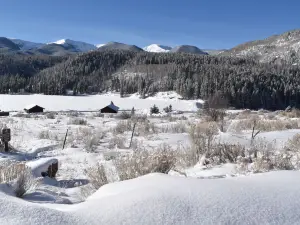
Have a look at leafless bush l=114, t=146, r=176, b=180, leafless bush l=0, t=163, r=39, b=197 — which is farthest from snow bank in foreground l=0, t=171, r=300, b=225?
leafless bush l=114, t=146, r=176, b=180

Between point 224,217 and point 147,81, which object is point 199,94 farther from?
point 224,217

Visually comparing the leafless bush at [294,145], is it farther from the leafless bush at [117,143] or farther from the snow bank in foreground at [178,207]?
the leafless bush at [117,143]

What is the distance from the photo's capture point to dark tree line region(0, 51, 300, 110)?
10594 centimetres

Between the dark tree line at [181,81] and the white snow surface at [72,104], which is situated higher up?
the dark tree line at [181,81]

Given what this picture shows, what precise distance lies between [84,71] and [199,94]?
85231 millimetres

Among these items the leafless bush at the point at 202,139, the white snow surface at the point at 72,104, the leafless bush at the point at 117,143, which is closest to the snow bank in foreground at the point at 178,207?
the leafless bush at the point at 202,139

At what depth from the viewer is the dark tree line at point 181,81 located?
105938 mm

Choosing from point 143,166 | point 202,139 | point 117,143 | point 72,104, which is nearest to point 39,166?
point 143,166

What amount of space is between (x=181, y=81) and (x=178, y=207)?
114427 millimetres

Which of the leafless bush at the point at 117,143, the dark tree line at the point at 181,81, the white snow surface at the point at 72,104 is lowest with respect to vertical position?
the white snow surface at the point at 72,104

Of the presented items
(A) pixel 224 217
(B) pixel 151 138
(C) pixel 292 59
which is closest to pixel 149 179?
(A) pixel 224 217

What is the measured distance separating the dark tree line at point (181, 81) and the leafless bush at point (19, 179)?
86441mm

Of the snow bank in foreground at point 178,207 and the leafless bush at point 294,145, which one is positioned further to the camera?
the leafless bush at point 294,145

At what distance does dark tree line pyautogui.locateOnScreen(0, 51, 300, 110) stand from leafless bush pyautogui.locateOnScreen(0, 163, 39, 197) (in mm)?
86441
